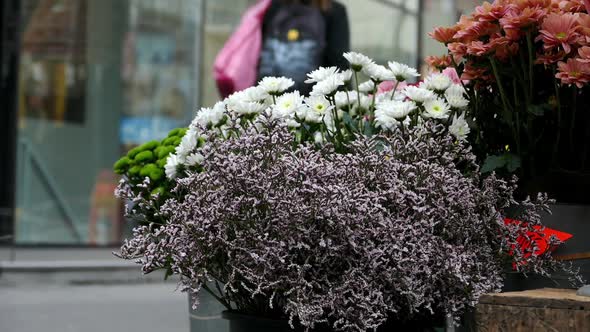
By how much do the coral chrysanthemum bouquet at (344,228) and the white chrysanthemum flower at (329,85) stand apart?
14 centimetres

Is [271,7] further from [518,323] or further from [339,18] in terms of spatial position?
Result: [518,323]

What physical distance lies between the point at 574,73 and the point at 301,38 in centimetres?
302

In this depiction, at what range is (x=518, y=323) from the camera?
195 cm

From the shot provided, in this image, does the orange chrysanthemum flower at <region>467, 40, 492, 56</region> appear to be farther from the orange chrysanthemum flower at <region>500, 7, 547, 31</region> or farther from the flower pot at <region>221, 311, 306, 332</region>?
the flower pot at <region>221, 311, 306, 332</region>

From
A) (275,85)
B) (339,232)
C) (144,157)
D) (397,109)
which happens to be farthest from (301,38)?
(339,232)

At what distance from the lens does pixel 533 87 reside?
236cm

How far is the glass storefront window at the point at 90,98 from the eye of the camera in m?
9.16

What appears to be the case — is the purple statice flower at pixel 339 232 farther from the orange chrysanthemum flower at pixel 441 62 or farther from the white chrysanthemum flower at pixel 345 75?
the orange chrysanthemum flower at pixel 441 62

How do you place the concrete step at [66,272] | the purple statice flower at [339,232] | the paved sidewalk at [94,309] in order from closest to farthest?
the purple statice flower at [339,232] < the paved sidewalk at [94,309] < the concrete step at [66,272]

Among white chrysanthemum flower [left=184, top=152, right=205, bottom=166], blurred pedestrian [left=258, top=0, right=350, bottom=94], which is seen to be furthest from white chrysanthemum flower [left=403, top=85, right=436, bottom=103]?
blurred pedestrian [left=258, top=0, right=350, bottom=94]

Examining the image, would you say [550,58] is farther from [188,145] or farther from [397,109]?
[188,145]

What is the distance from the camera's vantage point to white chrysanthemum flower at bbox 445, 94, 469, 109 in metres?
2.43

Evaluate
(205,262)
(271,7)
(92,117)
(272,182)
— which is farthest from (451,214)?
(92,117)

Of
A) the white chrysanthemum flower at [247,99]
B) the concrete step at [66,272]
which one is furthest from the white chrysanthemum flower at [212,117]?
the concrete step at [66,272]
